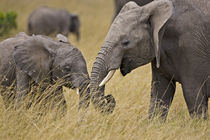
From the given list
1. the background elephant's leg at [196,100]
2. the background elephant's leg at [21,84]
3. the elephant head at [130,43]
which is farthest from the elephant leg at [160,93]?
the background elephant's leg at [21,84]

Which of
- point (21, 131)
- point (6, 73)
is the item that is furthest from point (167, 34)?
point (6, 73)

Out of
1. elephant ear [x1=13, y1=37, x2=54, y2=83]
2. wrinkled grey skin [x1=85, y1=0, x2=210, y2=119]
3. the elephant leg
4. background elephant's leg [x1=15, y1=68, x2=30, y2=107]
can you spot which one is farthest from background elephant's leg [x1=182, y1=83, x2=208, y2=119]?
background elephant's leg [x1=15, y1=68, x2=30, y2=107]

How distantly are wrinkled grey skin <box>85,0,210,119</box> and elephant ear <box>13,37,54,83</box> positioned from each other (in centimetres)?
91

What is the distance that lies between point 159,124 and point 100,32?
515 inches

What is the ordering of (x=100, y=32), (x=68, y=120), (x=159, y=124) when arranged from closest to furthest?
1. (x=68, y=120)
2. (x=159, y=124)
3. (x=100, y=32)

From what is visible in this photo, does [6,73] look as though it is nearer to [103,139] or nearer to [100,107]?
[100,107]

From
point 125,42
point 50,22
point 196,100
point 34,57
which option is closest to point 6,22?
point 50,22

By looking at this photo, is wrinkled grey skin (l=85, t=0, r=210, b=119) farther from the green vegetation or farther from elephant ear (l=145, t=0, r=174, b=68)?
the green vegetation

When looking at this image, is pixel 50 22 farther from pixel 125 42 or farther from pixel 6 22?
pixel 125 42

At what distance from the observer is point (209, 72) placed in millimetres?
5121

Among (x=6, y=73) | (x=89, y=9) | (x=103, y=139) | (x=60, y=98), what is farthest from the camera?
(x=89, y=9)

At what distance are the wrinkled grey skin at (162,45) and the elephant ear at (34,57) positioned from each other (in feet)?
2.98

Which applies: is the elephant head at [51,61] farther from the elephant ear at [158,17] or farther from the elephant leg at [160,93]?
the elephant ear at [158,17]

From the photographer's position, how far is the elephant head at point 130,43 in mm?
4914
